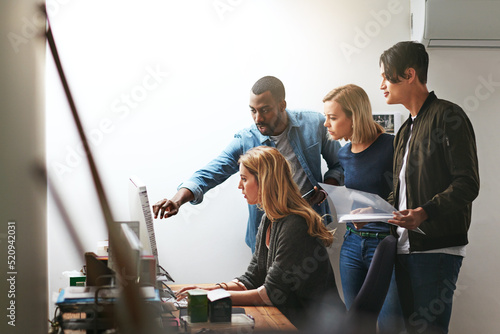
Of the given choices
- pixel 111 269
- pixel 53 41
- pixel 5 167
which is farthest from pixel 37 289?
pixel 53 41

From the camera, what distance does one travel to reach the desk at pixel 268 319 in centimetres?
188

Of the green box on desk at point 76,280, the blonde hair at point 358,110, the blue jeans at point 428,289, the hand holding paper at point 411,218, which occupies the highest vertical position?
the blonde hair at point 358,110

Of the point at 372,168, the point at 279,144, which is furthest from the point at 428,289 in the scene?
the point at 279,144

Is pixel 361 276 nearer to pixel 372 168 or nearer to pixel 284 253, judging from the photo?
pixel 372 168

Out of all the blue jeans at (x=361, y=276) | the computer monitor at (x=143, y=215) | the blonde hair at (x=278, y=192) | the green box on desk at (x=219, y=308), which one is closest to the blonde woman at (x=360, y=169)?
the blue jeans at (x=361, y=276)

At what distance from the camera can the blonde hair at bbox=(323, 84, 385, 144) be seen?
3.12 m

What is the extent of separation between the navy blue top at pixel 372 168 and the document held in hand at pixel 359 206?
4.5 inches

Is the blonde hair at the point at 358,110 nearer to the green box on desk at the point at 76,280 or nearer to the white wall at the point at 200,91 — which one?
the white wall at the point at 200,91

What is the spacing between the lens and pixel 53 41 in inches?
122

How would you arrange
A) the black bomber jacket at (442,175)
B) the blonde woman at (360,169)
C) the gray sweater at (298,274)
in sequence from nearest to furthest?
1. the gray sweater at (298,274)
2. the black bomber jacket at (442,175)
3. the blonde woman at (360,169)

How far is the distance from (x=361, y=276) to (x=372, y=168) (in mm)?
615

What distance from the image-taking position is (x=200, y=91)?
3.21m

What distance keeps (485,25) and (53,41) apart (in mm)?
2577

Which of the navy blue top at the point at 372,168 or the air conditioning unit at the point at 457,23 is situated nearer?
the navy blue top at the point at 372,168
